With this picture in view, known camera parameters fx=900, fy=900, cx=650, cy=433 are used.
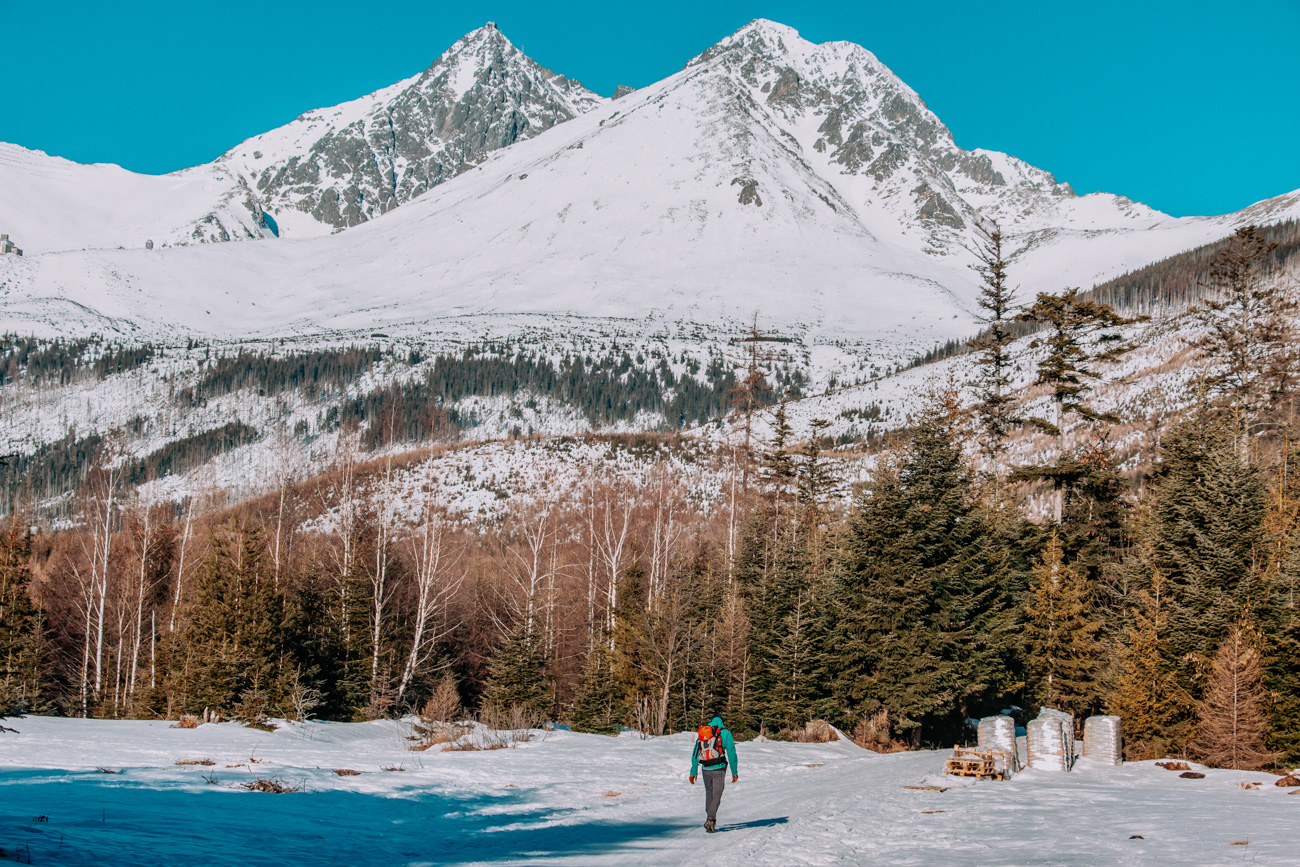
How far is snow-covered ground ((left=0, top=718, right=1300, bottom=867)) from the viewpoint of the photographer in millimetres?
10672

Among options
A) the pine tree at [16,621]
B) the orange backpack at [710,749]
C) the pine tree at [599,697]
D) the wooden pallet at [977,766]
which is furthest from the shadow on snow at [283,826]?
the pine tree at [16,621]

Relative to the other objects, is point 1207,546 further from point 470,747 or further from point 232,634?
point 232,634

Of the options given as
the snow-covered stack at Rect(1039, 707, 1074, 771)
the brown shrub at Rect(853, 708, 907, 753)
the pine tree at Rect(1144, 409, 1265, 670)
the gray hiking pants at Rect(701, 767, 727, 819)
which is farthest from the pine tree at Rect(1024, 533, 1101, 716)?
the gray hiking pants at Rect(701, 767, 727, 819)

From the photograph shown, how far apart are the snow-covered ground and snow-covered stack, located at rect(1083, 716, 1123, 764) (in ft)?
1.80

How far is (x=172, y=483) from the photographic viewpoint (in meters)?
192

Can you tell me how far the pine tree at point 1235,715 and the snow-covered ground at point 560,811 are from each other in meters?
6.17

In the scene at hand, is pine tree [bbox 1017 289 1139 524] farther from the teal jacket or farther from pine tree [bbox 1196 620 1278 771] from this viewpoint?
the teal jacket

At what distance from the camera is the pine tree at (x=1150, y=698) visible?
26.2 metres

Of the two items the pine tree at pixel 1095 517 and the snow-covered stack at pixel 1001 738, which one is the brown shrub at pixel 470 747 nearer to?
the snow-covered stack at pixel 1001 738

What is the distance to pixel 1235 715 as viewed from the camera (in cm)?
2311

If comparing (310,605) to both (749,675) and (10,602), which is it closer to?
(10,602)

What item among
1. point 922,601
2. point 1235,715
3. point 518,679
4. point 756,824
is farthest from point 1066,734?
point 518,679

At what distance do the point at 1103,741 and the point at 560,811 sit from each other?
12479 mm

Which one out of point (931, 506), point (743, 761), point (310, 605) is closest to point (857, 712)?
point (931, 506)
